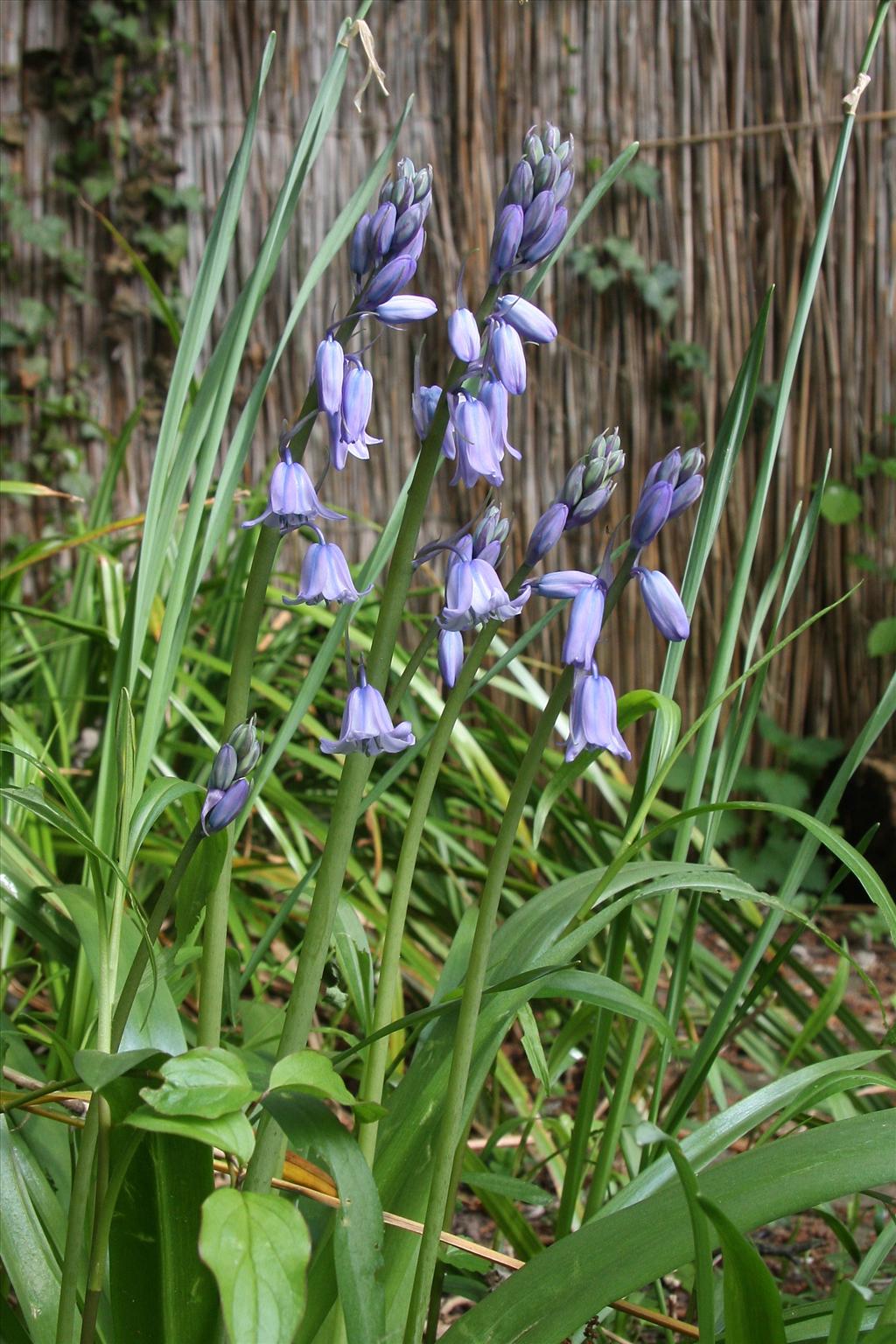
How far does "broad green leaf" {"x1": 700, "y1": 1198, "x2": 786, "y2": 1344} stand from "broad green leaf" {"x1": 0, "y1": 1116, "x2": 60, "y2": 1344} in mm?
541

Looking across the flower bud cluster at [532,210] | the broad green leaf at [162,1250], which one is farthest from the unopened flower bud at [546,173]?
the broad green leaf at [162,1250]

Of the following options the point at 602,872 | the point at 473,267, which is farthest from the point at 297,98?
the point at 602,872

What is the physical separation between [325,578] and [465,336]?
203 millimetres

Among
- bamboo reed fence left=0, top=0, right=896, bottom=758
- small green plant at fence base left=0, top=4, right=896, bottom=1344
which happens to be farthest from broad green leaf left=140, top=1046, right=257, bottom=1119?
bamboo reed fence left=0, top=0, right=896, bottom=758

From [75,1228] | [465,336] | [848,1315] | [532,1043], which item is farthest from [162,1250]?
[465,336]

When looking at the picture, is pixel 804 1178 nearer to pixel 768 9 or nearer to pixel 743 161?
pixel 743 161

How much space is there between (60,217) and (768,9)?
2173mm

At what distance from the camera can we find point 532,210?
77 centimetres

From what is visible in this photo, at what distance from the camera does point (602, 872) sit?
100 centimetres

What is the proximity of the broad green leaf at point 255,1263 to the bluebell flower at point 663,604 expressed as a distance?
454 mm

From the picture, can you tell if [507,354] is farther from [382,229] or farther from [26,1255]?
[26,1255]

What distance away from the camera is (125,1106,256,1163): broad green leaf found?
63 centimetres

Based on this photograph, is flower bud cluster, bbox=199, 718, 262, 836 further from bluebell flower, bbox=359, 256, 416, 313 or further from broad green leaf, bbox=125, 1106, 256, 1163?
bluebell flower, bbox=359, 256, 416, 313

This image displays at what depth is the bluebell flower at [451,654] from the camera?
2.99 feet
